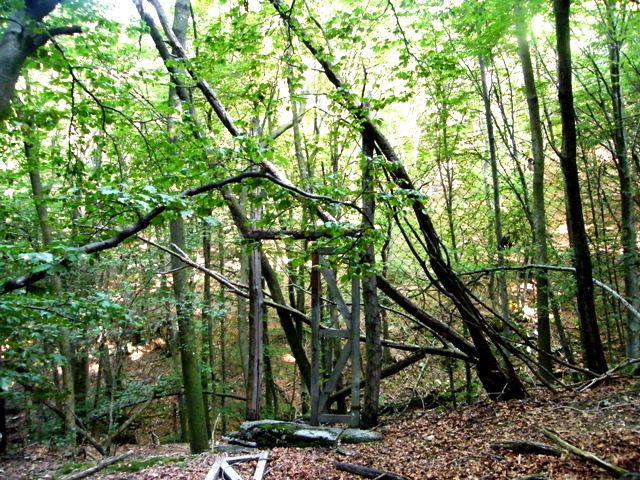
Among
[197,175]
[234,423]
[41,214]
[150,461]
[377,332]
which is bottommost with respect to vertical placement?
[234,423]

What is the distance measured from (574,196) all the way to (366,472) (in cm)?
391

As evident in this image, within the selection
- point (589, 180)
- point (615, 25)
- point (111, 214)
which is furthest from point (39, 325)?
point (589, 180)

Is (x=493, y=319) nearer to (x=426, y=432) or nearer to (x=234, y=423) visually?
(x=426, y=432)

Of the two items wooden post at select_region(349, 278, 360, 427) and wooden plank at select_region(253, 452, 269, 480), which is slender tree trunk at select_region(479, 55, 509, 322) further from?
wooden plank at select_region(253, 452, 269, 480)

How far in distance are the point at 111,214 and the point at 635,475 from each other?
393cm

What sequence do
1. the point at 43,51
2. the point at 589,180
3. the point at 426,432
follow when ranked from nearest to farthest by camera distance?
1. the point at 43,51
2. the point at 426,432
3. the point at 589,180

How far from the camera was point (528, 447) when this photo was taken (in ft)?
12.2

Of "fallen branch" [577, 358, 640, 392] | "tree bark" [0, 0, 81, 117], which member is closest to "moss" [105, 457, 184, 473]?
"tree bark" [0, 0, 81, 117]

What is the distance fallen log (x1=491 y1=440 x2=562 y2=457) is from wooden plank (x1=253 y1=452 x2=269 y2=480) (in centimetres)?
230

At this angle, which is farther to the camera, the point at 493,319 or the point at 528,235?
the point at 528,235

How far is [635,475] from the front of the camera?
2.55 metres

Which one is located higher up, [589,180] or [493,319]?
[589,180]

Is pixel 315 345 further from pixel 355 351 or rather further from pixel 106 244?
pixel 106 244

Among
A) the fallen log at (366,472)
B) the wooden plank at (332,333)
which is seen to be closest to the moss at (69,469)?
the fallen log at (366,472)
